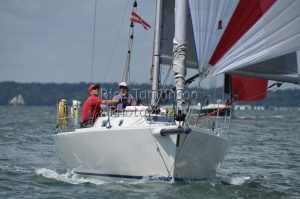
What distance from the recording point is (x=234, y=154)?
72.9 ft

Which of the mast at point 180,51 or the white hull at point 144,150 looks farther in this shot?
the mast at point 180,51

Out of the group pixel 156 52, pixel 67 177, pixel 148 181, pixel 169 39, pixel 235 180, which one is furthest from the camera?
pixel 169 39

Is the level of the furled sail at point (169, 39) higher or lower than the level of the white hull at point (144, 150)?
higher

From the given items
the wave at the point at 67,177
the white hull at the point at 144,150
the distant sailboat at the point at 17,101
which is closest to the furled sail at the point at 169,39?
the white hull at the point at 144,150

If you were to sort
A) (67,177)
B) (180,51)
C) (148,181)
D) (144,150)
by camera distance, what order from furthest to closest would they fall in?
(67,177), (148,181), (180,51), (144,150)

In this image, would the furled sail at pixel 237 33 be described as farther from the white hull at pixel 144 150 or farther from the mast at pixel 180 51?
the white hull at pixel 144 150

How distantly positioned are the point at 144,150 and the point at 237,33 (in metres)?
2.70

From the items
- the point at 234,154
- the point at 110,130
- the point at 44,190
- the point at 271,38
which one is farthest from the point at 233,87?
the point at 234,154

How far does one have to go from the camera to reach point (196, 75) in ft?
46.2

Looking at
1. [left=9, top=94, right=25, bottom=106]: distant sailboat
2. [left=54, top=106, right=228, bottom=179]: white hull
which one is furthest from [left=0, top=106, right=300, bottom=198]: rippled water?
[left=9, top=94, right=25, bottom=106]: distant sailboat

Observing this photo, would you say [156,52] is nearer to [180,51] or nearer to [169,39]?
[169,39]

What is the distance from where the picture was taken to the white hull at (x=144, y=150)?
12.9 m

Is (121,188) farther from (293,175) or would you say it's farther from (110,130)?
Result: (293,175)

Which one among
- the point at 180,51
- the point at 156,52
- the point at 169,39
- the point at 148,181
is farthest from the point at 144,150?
the point at 169,39
